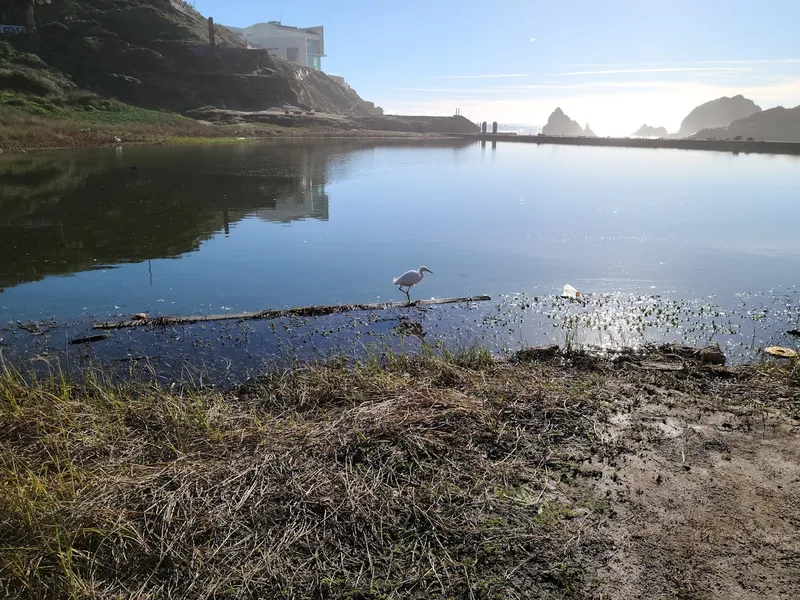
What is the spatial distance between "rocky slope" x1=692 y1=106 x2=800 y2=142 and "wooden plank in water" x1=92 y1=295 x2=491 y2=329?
12334cm

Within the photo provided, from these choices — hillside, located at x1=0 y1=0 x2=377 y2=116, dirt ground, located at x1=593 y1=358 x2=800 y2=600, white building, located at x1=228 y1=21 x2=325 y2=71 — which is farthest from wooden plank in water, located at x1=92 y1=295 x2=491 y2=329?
white building, located at x1=228 y1=21 x2=325 y2=71

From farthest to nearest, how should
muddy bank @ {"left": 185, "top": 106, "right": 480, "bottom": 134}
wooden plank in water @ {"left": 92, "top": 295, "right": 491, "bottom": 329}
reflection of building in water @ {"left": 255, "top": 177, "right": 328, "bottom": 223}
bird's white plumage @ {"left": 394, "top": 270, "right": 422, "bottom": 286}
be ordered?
muddy bank @ {"left": 185, "top": 106, "right": 480, "bottom": 134}
reflection of building in water @ {"left": 255, "top": 177, "right": 328, "bottom": 223}
bird's white plumage @ {"left": 394, "top": 270, "right": 422, "bottom": 286}
wooden plank in water @ {"left": 92, "top": 295, "right": 491, "bottom": 329}

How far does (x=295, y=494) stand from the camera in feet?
13.4

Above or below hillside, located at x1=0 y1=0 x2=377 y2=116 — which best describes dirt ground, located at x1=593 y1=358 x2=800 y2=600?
below

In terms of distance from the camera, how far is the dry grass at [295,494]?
3.42 meters

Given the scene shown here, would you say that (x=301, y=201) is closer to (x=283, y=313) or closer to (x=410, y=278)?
(x=410, y=278)

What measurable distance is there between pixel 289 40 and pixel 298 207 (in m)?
139

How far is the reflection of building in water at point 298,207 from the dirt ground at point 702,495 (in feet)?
51.1

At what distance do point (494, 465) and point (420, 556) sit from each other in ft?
3.99

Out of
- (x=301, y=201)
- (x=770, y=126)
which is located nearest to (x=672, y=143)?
(x=301, y=201)

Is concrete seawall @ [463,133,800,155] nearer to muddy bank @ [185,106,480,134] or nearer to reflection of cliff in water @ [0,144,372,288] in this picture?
muddy bank @ [185,106,480,134]

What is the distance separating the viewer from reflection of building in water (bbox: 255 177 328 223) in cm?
1997

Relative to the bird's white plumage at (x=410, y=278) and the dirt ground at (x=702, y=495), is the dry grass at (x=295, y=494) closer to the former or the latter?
the dirt ground at (x=702, y=495)

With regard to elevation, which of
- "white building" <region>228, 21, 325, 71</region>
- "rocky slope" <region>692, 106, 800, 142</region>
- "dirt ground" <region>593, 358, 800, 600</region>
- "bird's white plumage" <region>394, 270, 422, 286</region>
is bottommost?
"dirt ground" <region>593, 358, 800, 600</region>
